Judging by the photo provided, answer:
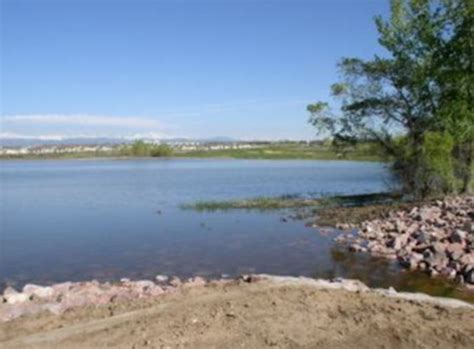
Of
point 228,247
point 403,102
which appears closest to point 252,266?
point 228,247

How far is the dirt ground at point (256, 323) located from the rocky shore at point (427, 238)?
488cm

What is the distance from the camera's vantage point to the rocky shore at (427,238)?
1496cm

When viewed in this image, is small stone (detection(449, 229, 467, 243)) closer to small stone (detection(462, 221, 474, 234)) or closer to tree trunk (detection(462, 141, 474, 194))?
small stone (detection(462, 221, 474, 234))

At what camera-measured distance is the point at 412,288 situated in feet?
45.5

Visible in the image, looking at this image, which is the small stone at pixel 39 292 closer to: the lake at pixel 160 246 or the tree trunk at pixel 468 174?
the lake at pixel 160 246

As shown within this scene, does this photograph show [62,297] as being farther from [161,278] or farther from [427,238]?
[427,238]

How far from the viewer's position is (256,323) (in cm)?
894

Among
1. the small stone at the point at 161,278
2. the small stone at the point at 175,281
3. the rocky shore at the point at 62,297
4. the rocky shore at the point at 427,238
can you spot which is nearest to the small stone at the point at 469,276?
the rocky shore at the point at 427,238

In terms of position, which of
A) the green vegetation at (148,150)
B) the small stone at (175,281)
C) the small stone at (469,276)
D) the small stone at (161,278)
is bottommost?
the green vegetation at (148,150)

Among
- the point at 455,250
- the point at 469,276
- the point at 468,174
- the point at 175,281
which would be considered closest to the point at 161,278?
the point at 175,281

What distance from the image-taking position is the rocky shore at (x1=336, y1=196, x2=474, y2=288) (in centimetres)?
1496

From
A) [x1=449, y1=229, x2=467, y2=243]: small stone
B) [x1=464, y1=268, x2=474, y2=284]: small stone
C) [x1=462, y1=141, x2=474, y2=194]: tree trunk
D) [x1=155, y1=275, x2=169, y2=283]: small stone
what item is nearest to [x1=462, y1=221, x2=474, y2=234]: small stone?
[x1=449, y1=229, x2=467, y2=243]: small stone

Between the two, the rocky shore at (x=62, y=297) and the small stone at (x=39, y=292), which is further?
the small stone at (x=39, y=292)

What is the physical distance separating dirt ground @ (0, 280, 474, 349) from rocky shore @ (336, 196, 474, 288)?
488cm
